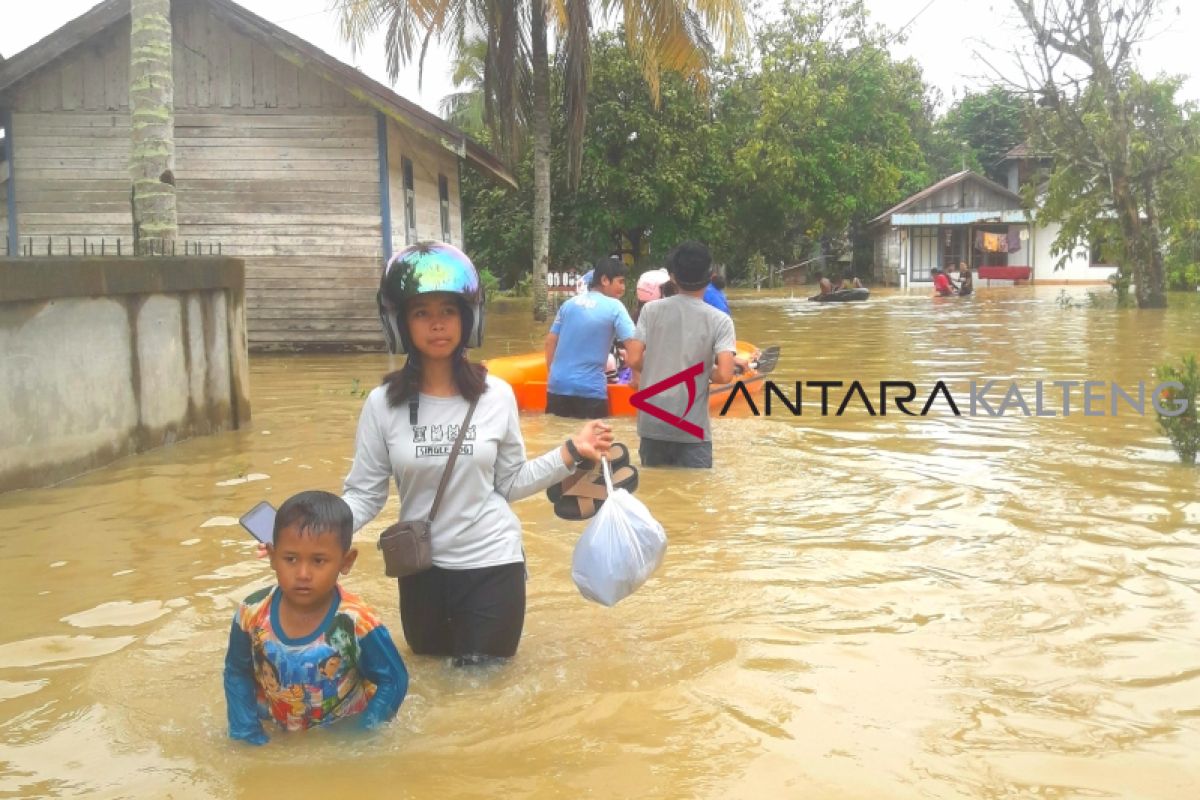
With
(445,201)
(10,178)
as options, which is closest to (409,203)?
(445,201)

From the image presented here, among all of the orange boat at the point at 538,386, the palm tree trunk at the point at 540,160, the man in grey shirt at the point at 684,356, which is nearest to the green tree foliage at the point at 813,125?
the palm tree trunk at the point at 540,160

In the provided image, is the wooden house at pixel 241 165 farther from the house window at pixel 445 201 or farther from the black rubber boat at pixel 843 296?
the black rubber boat at pixel 843 296

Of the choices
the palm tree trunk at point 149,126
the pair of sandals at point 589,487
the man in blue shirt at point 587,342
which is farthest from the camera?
the palm tree trunk at point 149,126

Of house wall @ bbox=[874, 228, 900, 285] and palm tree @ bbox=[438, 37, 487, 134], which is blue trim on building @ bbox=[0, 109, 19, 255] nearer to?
palm tree @ bbox=[438, 37, 487, 134]

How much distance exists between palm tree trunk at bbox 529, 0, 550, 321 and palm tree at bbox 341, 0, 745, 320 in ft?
0.06

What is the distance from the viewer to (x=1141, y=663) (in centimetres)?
414

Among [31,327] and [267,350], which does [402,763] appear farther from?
[267,350]

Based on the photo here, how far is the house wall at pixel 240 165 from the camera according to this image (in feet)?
53.5

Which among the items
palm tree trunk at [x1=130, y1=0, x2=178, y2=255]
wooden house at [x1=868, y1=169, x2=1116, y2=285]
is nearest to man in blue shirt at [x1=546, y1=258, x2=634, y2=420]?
palm tree trunk at [x1=130, y1=0, x2=178, y2=255]

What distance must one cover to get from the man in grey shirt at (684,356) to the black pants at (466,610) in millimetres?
3259

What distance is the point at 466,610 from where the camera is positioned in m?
3.95

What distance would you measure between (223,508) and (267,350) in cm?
1068

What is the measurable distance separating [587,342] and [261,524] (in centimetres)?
562

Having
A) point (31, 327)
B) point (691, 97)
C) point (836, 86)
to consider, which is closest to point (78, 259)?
point (31, 327)
